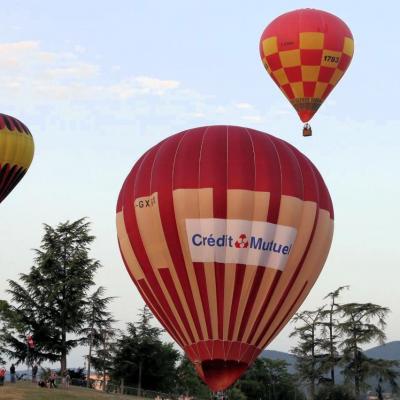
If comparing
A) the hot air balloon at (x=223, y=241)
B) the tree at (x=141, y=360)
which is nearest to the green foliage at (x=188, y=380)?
the tree at (x=141, y=360)

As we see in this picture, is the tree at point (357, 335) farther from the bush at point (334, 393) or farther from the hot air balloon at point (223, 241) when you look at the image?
the hot air balloon at point (223, 241)

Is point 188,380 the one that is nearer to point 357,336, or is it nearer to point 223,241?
point 357,336

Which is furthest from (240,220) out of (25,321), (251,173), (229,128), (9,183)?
(25,321)

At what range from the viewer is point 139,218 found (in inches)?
1316

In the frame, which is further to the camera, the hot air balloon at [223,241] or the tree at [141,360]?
the tree at [141,360]

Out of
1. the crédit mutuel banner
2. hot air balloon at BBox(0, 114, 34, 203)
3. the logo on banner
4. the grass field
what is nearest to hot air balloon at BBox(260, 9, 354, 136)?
the crédit mutuel banner

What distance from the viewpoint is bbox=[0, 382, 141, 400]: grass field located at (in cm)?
4253

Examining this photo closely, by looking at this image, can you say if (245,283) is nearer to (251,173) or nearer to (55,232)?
(251,173)

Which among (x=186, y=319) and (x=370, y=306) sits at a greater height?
(x=370, y=306)

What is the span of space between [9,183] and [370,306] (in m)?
24.1

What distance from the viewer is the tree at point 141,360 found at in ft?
219

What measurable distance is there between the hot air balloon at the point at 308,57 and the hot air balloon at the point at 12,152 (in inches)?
642

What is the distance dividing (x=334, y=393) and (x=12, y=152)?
26.7 metres

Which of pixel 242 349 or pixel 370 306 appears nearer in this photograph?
pixel 242 349
